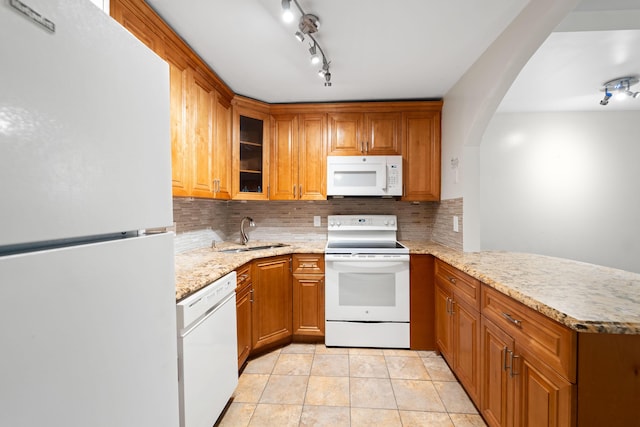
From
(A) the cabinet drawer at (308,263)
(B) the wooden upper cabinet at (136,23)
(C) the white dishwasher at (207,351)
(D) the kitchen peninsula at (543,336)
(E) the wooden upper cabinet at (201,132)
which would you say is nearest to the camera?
(D) the kitchen peninsula at (543,336)

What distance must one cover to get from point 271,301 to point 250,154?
147 centimetres

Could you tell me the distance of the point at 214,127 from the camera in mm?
2234

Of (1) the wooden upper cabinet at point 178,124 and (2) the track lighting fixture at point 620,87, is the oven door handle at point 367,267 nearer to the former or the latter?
(1) the wooden upper cabinet at point 178,124

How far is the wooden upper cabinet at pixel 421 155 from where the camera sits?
8.84 feet

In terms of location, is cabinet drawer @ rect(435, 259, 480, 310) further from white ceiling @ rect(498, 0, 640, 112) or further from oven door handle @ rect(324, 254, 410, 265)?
white ceiling @ rect(498, 0, 640, 112)

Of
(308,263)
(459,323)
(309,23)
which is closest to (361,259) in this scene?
(308,263)

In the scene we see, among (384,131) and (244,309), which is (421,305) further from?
(384,131)

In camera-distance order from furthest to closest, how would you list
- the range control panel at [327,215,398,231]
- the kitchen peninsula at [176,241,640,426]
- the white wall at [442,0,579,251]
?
the range control panel at [327,215,398,231] → the white wall at [442,0,579,251] → the kitchen peninsula at [176,241,640,426]

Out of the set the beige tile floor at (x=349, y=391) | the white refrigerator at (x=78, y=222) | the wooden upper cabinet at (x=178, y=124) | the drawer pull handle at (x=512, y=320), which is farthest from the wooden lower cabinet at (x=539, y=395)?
the wooden upper cabinet at (x=178, y=124)

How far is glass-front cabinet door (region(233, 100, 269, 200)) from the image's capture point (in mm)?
2584

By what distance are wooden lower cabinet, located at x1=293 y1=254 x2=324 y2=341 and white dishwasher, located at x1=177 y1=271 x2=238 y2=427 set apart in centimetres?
85

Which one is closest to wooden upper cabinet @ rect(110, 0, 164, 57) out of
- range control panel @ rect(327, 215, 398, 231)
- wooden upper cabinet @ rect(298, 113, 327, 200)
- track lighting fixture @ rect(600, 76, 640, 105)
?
wooden upper cabinet @ rect(298, 113, 327, 200)

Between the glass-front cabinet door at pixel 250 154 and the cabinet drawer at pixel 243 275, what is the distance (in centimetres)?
82

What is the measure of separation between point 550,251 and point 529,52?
2597 mm
